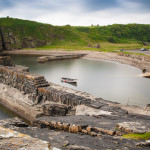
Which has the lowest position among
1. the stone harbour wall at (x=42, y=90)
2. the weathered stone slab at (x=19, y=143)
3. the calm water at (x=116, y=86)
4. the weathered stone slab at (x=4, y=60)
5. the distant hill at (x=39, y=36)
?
the calm water at (x=116, y=86)

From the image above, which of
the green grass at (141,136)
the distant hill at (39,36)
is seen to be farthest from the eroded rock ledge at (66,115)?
Answer: the distant hill at (39,36)

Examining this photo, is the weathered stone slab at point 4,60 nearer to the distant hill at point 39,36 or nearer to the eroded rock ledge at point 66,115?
the eroded rock ledge at point 66,115

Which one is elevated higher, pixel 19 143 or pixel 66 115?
pixel 19 143

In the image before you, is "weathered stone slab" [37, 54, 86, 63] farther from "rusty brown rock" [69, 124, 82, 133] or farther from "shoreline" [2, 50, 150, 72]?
"rusty brown rock" [69, 124, 82, 133]

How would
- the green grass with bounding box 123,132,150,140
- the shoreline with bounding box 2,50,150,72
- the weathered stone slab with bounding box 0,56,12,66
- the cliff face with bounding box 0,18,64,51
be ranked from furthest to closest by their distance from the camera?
the cliff face with bounding box 0,18,64,51 < the shoreline with bounding box 2,50,150,72 < the weathered stone slab with bounding box 0,56,12,66 < the green grass with bounding box 123,132,150,140

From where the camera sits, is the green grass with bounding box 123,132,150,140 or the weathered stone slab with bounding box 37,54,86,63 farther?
the weathered stone slab with bounding box 37,54,86,63

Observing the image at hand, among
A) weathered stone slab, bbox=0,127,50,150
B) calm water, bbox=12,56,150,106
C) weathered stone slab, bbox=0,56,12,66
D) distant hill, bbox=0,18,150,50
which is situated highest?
distant hill, bbox=0,18,150,50

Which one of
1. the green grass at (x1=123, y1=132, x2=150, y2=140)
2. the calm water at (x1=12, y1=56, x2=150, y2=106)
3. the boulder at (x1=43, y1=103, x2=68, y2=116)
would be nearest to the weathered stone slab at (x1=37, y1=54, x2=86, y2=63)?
the calm water at (x1=12, y1=56, x2=150, y2=106)

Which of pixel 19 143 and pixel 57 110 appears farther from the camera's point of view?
pixel 57 110

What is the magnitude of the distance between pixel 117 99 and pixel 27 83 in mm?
11769

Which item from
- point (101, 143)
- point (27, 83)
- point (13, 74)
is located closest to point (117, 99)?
point (27, 83)

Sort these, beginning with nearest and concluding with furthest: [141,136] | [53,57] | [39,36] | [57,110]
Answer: [141,136], [57,110], [53,57], [39,36]

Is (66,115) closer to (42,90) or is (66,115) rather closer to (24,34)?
(42,90)

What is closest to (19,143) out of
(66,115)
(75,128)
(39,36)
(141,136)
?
(75,128)
